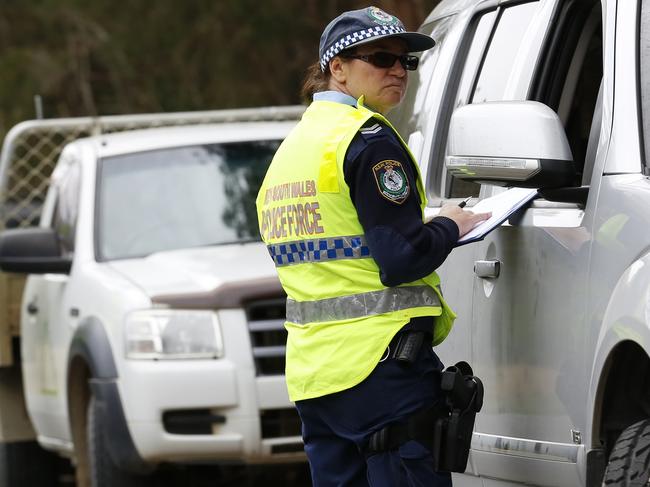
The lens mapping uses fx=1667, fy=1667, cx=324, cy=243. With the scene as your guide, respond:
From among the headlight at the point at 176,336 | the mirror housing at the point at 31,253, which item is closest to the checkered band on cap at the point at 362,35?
Result: the headlight at the point at 176,336

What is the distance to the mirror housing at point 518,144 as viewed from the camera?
12.8 ft

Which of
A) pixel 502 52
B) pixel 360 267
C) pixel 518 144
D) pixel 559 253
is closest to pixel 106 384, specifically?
pixel 502 52

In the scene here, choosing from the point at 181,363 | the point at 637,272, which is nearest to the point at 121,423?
the point at 181,363

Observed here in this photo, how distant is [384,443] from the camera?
4191mm

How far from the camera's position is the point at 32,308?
9039mm

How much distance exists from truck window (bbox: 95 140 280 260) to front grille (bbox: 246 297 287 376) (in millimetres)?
759

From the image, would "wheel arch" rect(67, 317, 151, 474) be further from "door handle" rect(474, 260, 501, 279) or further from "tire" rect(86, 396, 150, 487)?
"door handle" rect(474, 260, 501, 279)

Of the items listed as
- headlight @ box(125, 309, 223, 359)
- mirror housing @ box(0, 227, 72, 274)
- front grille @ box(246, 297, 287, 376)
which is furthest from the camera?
mirror housing @ box(0, 227, 72, 274)

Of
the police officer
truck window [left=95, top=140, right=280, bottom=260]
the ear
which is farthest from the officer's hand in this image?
truck window [left=95, top=140, right=280, bottom=260]

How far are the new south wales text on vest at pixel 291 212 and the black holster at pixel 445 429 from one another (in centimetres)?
52

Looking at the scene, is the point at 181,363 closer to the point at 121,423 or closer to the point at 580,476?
the point at 121,423

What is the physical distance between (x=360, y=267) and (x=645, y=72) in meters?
0.87

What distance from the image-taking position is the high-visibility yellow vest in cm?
420

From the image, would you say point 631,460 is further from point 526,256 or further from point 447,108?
point 447,108
